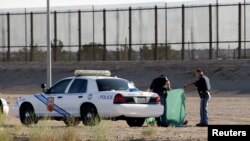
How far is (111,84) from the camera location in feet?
88.8

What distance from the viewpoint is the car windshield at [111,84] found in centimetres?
2692

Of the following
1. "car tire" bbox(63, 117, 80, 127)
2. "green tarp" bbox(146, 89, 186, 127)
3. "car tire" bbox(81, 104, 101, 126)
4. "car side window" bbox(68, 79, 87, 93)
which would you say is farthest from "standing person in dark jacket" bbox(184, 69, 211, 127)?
"car tire" bbox(63, 117, 80, 127)

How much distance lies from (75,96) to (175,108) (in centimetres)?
317

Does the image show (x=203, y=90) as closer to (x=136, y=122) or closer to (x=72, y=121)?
(x=136, y=122)

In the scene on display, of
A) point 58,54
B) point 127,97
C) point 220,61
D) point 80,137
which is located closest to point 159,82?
point 127,97

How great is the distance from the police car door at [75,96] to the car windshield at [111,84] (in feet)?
1.67

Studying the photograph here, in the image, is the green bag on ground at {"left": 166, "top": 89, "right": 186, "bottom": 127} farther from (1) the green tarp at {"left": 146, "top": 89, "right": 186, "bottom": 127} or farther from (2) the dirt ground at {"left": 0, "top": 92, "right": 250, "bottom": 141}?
(2) the dirt ground at {"left": 0, "top": 92, "right": 250, "bottom": 141}

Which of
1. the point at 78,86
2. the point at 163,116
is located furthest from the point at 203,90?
the point at 78,86

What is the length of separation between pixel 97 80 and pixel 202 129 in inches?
147

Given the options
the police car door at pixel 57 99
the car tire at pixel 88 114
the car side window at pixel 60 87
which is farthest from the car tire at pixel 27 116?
the car tire at pixel 88 114

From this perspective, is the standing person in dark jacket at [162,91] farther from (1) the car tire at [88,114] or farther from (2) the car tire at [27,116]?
(2) the car tire at [27,116]

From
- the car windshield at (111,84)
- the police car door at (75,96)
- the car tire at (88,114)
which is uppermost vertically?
the car windshield at (111,84)

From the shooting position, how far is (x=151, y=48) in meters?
67.1

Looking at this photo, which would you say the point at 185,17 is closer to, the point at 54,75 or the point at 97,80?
the point at 54,75
